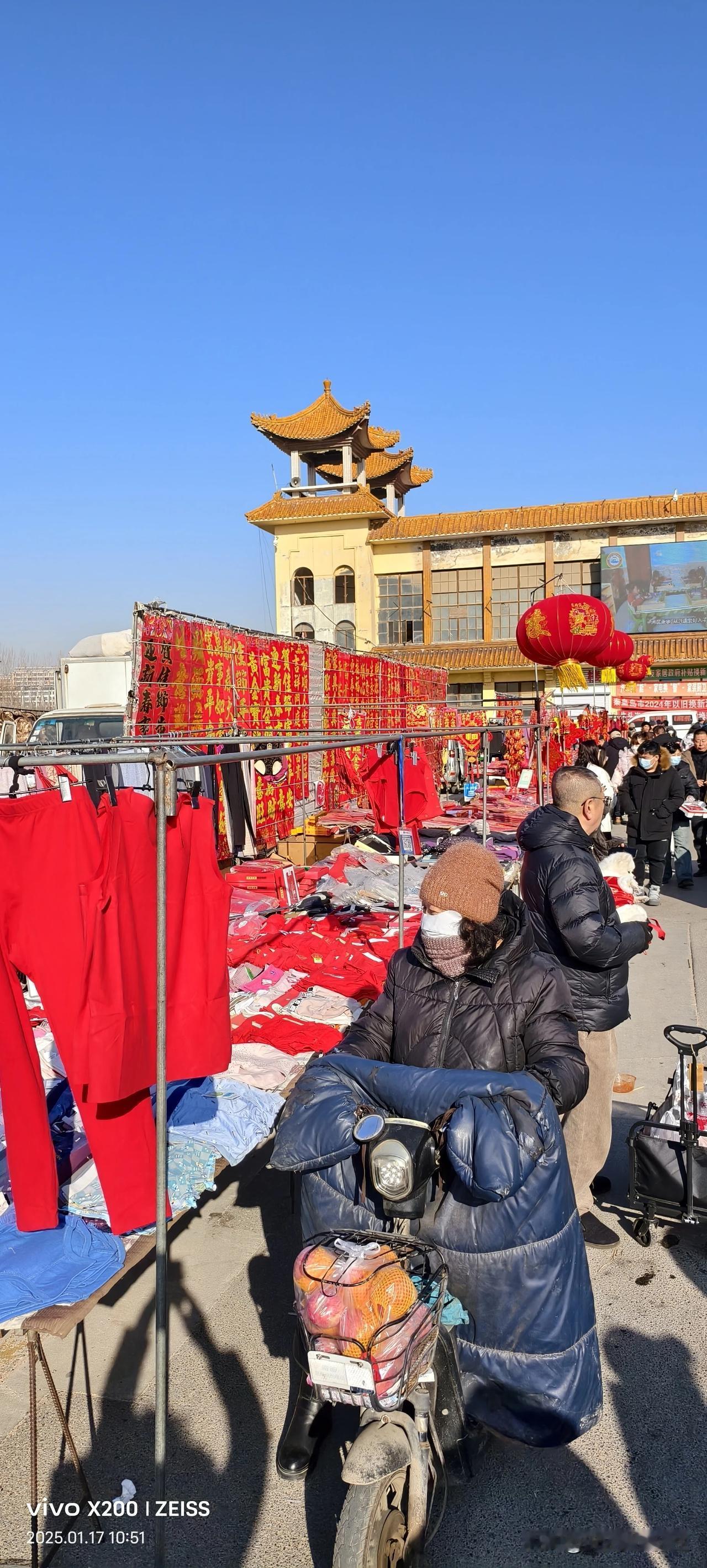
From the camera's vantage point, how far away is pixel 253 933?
6.08m

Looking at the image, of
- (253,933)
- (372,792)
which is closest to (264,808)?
(372,792)

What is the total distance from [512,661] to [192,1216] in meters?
30.2

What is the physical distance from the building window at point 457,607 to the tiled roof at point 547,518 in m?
1.62

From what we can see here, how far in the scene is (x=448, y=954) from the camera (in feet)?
8.32

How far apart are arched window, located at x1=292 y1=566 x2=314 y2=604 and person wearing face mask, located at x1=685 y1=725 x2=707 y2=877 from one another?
25592mm

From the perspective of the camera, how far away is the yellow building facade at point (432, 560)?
33375mm

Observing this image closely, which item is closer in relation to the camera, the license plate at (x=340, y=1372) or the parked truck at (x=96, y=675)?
the license plate at (x=340, y=1372)

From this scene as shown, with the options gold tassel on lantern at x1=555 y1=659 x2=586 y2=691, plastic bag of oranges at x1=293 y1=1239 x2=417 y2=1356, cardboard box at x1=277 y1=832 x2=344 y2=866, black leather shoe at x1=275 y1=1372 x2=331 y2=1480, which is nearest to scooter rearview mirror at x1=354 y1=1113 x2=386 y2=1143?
plastic bag of oranges at x1=293 y1=1239 x2=417 y2=1356

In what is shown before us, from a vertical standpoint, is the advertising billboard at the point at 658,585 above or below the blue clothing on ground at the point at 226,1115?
above

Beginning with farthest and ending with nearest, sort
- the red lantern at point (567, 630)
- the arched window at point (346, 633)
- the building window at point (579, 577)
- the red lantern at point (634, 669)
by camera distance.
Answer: the arched window at point (346, 633), the building window at point (579, 577), the red lantern at point (634, 669), the red lantern at point (567, 630)

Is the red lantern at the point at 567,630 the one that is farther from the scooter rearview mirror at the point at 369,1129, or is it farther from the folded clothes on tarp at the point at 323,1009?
the scooter rearview mirror at the point at 369,1129

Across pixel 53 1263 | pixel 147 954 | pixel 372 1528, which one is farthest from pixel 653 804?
pixel 372 1528

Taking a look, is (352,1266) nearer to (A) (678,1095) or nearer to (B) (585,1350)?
(B) (585,1350)

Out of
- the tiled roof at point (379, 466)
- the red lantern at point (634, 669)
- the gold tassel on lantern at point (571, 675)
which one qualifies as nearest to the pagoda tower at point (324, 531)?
the tiled roof at point (379, 466)
